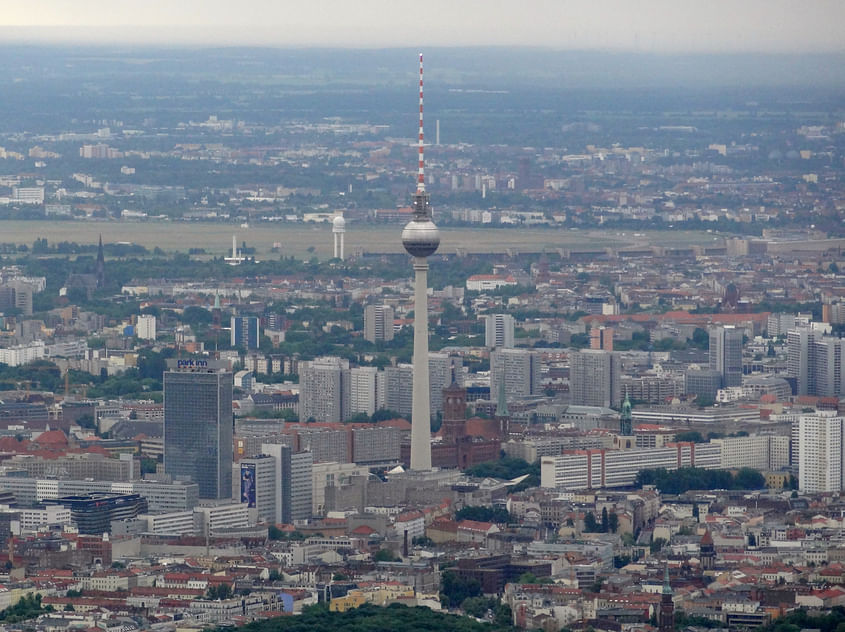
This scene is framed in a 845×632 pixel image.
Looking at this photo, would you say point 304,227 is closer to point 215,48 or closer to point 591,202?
point 591,202

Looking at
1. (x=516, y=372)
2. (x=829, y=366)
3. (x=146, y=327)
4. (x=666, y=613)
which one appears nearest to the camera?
(x=666, y=613)

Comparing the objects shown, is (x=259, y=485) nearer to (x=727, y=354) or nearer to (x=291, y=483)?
(x=291, y=483)

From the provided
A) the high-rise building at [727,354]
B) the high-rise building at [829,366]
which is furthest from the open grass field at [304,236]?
the high-rise building at [829,366]

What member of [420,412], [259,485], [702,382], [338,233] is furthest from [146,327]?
[259,485]

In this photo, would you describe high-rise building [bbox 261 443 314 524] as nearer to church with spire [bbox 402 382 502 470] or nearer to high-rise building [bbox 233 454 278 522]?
high-rise building [bbox 233 454 278 522]

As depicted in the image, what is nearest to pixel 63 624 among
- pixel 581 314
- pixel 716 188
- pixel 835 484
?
pixel 835 484

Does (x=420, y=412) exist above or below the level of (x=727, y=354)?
below
